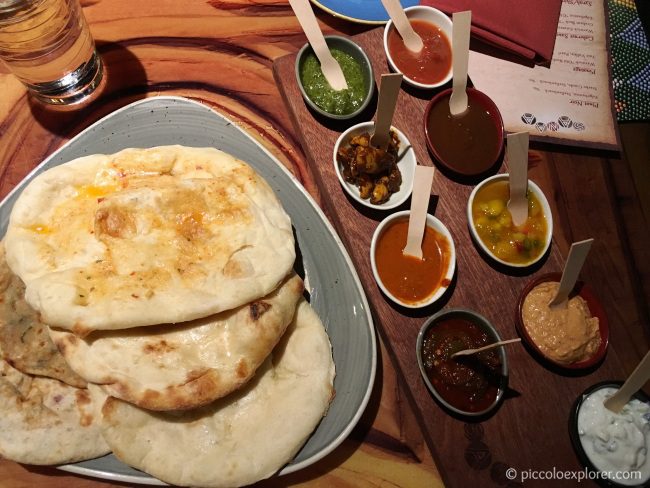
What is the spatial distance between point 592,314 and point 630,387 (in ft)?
1.55

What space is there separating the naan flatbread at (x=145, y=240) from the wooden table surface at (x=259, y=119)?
68 cm

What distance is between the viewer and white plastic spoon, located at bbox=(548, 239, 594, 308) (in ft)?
7.39

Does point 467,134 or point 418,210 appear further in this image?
point 467,134

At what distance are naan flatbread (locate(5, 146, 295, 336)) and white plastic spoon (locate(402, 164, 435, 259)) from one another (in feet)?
2.28

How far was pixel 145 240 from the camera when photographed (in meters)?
2.02

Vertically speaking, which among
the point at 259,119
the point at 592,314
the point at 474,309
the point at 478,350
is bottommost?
the point at 592,314

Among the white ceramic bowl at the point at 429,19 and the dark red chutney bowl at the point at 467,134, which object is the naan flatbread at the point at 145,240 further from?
the white ceramic bowl at the point at 429,19

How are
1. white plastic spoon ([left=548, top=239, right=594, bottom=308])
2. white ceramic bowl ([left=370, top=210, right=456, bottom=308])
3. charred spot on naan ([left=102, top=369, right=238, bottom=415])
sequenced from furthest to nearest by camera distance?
1. white ceramic bowl ([left=370, top=210, right=456, bottom=308])
2. white plastic spoon ([left=548, top=239, right=594, bottom=308])
3. charred spot on naan ([left=102, top=369, right=238, bottom=415])

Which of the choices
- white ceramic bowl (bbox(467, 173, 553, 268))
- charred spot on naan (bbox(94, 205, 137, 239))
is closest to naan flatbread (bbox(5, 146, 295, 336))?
charred spot on naan (bbox(94, 205, 137, 239))

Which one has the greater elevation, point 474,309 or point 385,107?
point 385,107

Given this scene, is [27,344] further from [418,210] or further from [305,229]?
[418,210]

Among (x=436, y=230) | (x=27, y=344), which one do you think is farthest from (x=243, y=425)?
(x=436, y=230)

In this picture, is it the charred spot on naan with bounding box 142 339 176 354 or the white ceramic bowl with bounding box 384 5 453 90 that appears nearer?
the charred spot on naan with bounding box 142 339 176 354

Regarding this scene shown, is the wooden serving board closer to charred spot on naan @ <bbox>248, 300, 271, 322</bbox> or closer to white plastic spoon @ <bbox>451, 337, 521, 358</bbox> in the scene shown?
white plastic spoon @ <bbox>451, 337, 521, 358</bbox>
